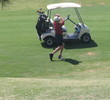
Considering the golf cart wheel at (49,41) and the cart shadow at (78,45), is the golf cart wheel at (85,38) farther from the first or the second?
the golf cart wheel at (49,41)

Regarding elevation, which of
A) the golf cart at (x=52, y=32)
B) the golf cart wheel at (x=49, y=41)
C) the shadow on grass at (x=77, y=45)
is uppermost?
the golf cart at (x=52, y=32)

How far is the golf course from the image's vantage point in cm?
509

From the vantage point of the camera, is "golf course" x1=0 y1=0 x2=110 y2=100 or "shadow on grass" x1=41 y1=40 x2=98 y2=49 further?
"shadow on grass" x1=41 y1=40 x2=98 y2=49

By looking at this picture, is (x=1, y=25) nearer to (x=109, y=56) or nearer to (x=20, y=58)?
(x=20, y=58)

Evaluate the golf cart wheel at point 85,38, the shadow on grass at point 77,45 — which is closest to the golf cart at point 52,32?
the golf cart wheel at point 85,38

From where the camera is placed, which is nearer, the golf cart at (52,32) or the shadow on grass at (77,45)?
the shadow on grass at (77,45)

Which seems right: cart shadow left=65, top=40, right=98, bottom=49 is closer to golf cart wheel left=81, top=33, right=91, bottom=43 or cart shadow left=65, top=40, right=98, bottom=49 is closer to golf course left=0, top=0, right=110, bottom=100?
golf course left=0, top=0, right=110, bottom=100

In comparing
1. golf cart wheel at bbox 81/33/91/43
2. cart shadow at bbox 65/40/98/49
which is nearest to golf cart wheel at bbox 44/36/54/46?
cart shadow at bbox 65/40/98/49

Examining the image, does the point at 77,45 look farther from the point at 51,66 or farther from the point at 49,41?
the point at 51,66

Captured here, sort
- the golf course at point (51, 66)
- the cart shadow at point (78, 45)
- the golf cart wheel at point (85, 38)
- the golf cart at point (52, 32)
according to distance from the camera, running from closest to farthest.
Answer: the golf course at point (51, 66)
the cart shadow at point (78, 45)
the golf cart at point (52, 32)
the golf cart wheel at point (85, 38)

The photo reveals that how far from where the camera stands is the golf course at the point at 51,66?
509 cm

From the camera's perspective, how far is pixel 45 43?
1224cm

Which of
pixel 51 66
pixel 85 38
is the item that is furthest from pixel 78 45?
pixel 51 66

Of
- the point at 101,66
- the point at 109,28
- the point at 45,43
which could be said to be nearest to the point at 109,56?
the point at 101,66
